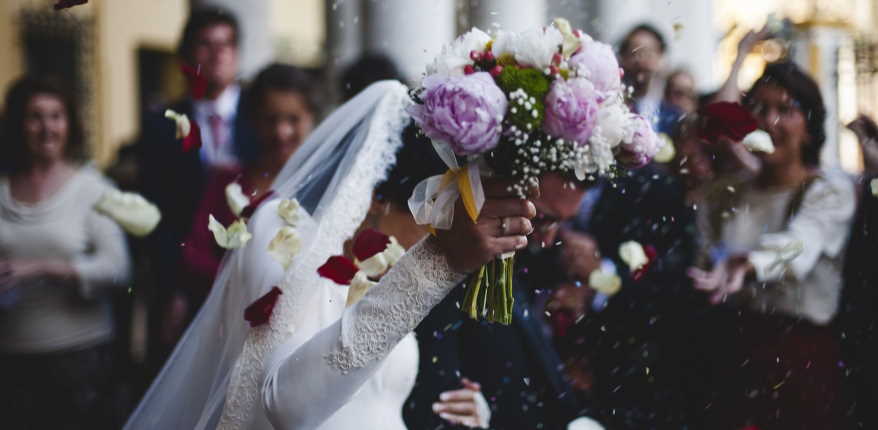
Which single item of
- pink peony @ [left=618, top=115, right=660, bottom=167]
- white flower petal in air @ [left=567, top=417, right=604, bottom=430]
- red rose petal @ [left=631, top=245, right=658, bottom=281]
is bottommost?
white flower petal in air @ [left=567, top=417, right=604, bottom=430]

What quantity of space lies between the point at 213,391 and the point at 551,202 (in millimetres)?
1245

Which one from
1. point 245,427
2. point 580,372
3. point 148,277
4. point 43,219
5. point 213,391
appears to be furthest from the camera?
point 148,277

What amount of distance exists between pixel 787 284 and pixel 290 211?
2.38 metres

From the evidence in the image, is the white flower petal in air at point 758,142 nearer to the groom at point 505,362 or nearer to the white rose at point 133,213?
the groom at point 505,362

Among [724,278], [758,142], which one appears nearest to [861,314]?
[724,278]

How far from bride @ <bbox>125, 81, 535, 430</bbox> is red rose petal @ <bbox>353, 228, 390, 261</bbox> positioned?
101 mm

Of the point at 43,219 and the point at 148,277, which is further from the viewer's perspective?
the point at 148,277

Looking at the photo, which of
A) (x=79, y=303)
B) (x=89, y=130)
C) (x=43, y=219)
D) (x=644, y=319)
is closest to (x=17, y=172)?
(x=43, y=219)

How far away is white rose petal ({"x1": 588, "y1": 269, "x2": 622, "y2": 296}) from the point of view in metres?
3.72

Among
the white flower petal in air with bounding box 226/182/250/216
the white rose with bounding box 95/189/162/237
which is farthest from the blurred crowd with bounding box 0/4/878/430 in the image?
the white flower petal in air with bounding box 226/182/250/216

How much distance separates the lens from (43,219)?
4.23m

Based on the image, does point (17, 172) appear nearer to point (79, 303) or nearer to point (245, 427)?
point (79, 303)

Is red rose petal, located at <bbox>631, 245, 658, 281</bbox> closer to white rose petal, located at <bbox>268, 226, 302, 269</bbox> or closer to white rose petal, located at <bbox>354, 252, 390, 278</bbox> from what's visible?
white rose petal, located at <bbox>354, 252, 390, 278</bbox>

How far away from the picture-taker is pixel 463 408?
9.70ft
